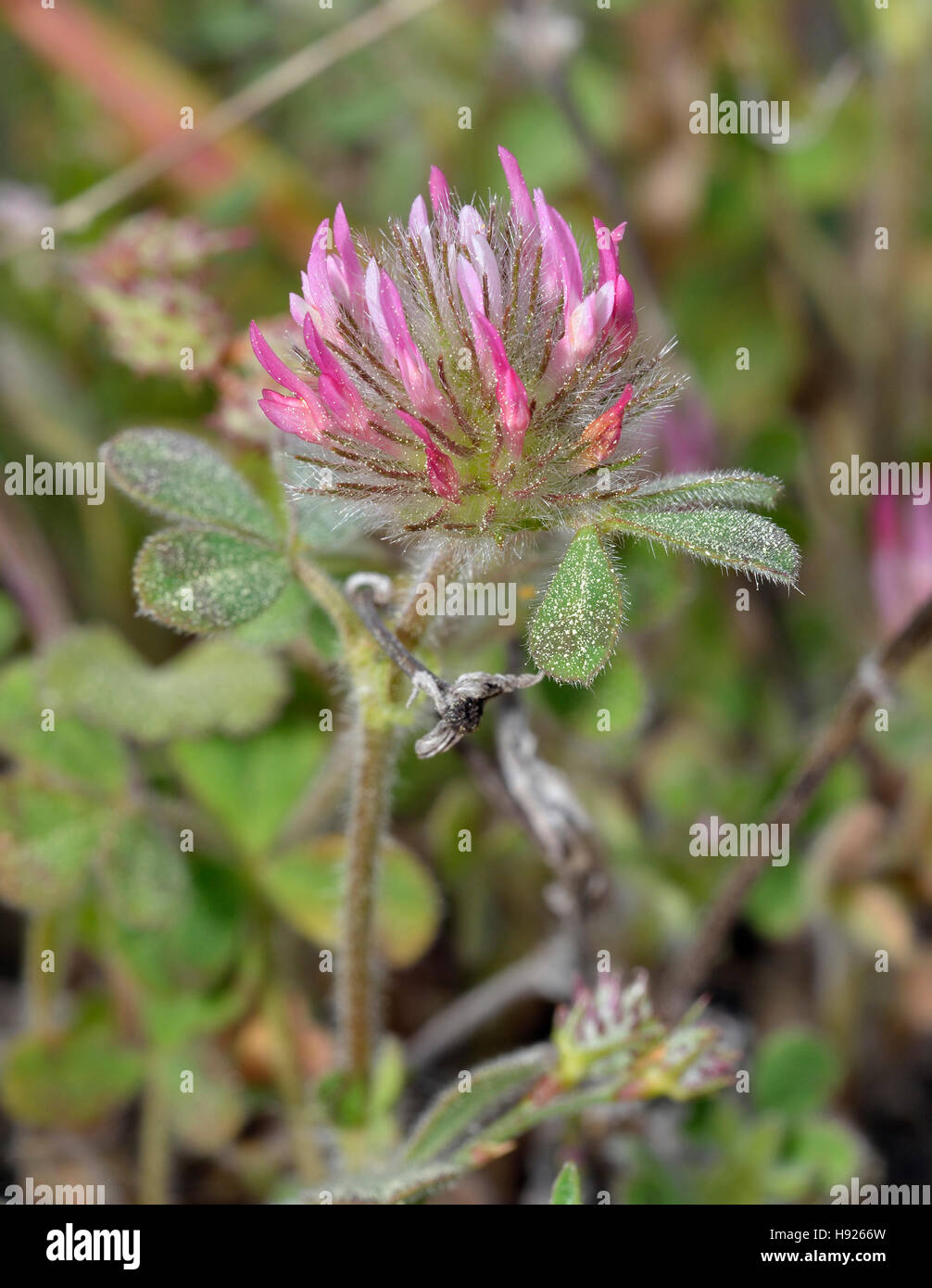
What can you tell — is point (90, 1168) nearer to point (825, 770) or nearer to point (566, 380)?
point (825, 770)

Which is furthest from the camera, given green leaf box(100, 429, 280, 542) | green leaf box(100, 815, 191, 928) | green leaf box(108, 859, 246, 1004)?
green leaf box(108, 859, 246, 1004)

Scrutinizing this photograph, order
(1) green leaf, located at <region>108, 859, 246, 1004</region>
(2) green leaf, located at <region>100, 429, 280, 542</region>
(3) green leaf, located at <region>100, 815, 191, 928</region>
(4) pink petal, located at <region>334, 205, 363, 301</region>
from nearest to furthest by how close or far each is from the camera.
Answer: (4) pink petal, located at <region>334, 205, 363, 301</region>, (2) green leaf, located at <region>100, 429, 280, 542</region>, (3) green leaf, located at <region>100, 815, 191, 928</region>, (1) green leaf, located at <region>108, 859, 246, 1004</region>

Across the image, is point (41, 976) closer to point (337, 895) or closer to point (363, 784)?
point (337, 895)

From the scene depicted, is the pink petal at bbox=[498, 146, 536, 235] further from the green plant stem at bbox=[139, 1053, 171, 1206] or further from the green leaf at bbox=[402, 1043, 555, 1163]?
the green plant stem at bbox=[139, 1053, 171, 1206]

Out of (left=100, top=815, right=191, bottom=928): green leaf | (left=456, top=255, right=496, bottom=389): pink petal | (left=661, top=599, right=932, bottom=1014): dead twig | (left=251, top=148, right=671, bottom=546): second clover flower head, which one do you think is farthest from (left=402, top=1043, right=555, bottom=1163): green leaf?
(left=456, top=255, right=496, bottom=389): pink petal

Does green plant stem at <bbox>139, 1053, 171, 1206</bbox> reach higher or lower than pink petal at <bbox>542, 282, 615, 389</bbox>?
lower

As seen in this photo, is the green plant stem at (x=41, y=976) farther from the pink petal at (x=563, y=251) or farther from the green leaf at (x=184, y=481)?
the pink petal at (x=563, y=251)
